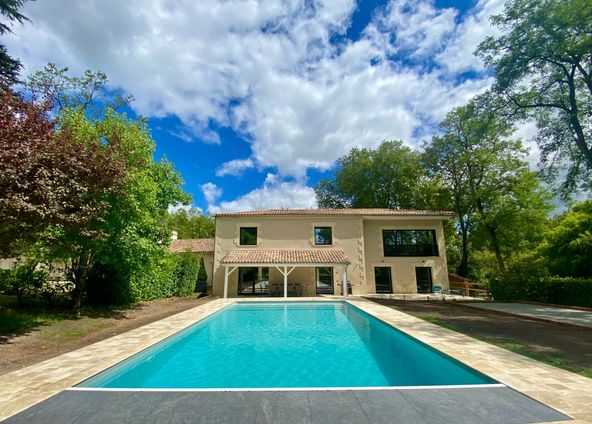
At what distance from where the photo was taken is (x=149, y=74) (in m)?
11.9

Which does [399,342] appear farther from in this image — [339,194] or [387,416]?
[339,194]

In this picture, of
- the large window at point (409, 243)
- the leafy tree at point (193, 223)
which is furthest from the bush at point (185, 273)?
the leafy tree at point (193, 223)

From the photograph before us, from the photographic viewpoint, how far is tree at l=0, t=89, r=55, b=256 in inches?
216

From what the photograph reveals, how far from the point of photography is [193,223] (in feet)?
139

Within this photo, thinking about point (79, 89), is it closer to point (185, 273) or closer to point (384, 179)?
point (185, 273)

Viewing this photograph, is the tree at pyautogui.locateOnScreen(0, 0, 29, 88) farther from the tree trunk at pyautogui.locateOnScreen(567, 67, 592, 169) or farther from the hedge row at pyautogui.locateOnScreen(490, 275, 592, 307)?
the hedge row at pyautogui.locateOnScreen(490, 275, 592, 307)

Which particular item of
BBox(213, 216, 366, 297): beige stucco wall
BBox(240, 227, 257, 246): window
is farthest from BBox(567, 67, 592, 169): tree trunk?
BBox(240, 227, 257, 246): window

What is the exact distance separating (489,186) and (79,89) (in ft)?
105

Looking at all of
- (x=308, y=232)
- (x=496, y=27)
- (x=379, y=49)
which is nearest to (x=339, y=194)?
(x=308, y=232)

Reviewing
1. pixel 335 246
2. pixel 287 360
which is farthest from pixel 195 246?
pixel 287 360

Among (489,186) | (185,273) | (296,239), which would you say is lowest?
(185,273)

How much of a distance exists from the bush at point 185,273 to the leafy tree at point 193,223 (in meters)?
22.8

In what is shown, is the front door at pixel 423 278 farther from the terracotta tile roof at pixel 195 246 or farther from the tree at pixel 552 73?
the terracotta tile roof at pixel 195 246

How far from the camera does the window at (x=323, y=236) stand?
19969 millimetres
